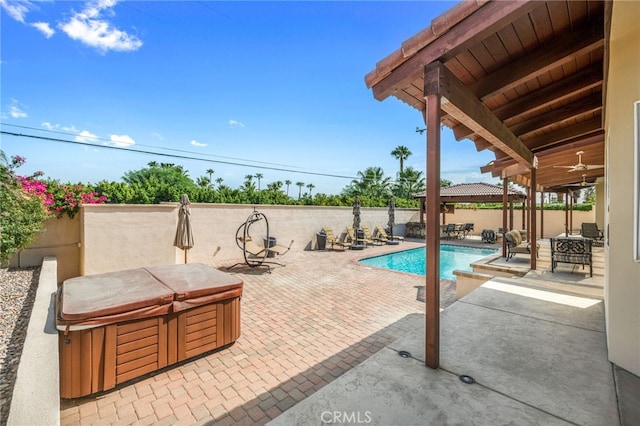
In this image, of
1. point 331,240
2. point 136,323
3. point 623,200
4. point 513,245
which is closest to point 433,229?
point 623,200

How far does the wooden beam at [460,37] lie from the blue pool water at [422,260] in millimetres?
7927

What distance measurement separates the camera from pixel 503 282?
5234 mm

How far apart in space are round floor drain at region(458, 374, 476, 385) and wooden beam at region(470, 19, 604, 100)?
290cm

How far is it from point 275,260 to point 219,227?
236 centimetres

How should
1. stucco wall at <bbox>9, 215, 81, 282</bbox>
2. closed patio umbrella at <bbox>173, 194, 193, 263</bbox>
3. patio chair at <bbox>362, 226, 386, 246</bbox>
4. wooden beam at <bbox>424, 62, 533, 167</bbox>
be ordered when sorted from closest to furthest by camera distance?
1. wooden beam at <bbox>424, 62, 533, 167</bbox>
2. stucco wall at <bbox>9, 215, 81, 282</bbox>
3. closed patio umbrella at <bbox>173, 194, 193, 263</bbox>
4. patio chair at <bbox>362, 226, 386, 246</bbox>

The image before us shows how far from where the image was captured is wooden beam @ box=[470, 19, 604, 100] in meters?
2.36

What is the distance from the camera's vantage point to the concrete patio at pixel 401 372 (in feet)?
6.14

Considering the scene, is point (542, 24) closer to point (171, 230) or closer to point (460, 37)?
point (460, 37)

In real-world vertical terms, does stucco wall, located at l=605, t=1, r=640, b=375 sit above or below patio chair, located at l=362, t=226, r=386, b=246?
above

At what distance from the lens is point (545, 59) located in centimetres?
261

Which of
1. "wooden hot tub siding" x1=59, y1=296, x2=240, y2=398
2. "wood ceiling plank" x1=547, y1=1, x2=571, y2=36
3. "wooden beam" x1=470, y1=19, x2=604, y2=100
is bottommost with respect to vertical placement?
"wooden hot tub siding" x1=59, y1=296, x2=240, y2=398

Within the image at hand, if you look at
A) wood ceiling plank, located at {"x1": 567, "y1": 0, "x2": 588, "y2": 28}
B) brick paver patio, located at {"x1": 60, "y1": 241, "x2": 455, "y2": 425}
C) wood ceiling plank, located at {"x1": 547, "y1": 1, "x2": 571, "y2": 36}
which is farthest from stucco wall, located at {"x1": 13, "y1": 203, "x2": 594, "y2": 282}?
wood ceiling plank, located at {"x1": 567, "y1": 0, "x2": 588, "y2": 28}

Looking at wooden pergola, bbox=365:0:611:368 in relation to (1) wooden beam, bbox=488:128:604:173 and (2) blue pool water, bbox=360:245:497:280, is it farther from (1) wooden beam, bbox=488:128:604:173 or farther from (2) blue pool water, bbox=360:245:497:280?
(2) blue pool water, bbox=360:245:497:280

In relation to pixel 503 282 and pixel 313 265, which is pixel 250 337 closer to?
pixel 503 282
